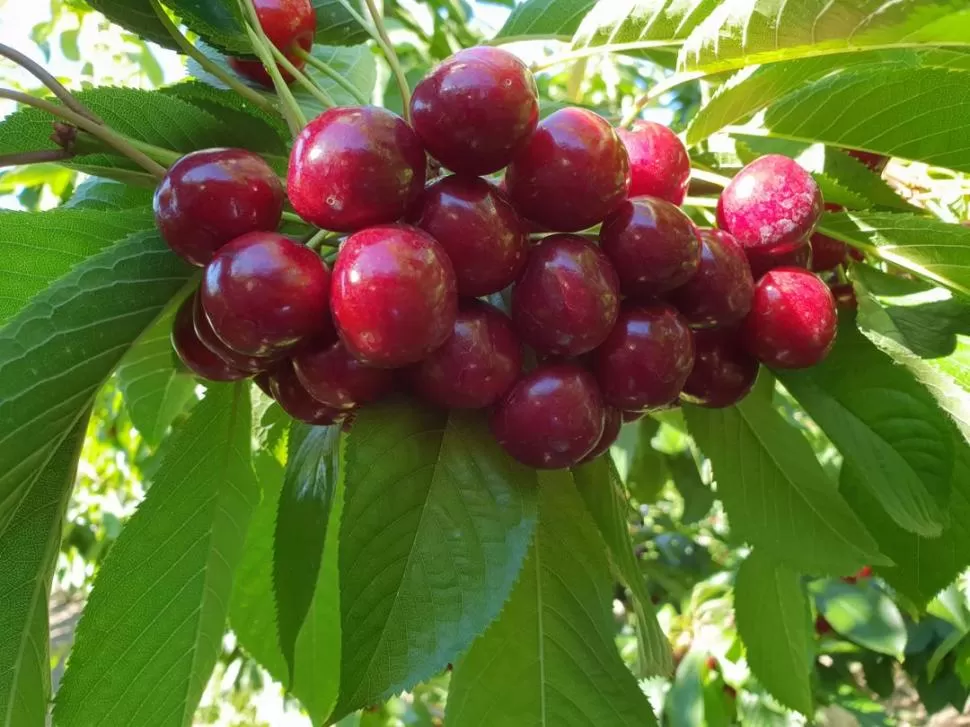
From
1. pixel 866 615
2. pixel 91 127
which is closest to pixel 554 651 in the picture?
pixel 91 127

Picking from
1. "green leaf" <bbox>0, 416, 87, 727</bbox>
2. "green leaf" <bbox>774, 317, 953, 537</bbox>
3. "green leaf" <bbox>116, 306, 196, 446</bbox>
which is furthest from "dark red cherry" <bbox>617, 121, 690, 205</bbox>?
"green leaf" <bbox>116, 306, 196, 446</bbox>

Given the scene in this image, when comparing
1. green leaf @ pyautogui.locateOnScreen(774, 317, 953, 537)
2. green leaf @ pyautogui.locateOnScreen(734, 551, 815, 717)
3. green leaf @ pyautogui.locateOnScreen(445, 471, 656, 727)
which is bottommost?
green leaf @ pyautogui.locateOnScreen(734, 551, 815, 717)

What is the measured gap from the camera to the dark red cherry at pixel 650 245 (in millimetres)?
572

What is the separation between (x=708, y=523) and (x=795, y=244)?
11.6ft

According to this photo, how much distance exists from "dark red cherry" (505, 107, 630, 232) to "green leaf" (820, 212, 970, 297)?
12.1 inches

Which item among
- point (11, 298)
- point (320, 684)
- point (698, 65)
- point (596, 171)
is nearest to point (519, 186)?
point (596, 171)

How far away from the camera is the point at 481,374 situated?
55cm

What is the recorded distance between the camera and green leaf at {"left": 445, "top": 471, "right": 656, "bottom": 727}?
741mm

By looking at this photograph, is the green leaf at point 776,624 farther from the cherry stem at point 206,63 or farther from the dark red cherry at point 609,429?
the cherry stem at point 206,63

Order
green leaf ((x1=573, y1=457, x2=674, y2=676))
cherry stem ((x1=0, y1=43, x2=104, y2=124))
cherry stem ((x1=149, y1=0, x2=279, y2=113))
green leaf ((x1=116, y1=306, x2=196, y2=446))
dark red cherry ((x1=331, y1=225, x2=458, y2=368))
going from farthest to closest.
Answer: green leaf ((x1=116, y1=306, x2=196, y2=446)) → green leaf ((x1=573, y1=457, x2=674, y2=676)) → cherry stem ((x1=149, y1=0, x2=279, y2=113)) → cherry stem ((x1=0, y1=43, x2=104, y2=124)) → dark red cherry ((x1=331, y1=225, x2=458, y2=368))

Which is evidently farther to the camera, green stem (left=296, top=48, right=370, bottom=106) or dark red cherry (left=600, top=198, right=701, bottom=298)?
green stem (left=296, top=48, right=370, bottom=106)

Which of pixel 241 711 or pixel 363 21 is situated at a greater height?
pixel 363 21

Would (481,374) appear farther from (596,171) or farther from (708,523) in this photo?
(708,523)

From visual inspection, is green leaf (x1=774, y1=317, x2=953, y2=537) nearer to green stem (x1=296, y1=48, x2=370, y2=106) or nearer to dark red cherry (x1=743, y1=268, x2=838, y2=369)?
dark red cherry (x1=743, y1=268, x2=838, y2=369)
